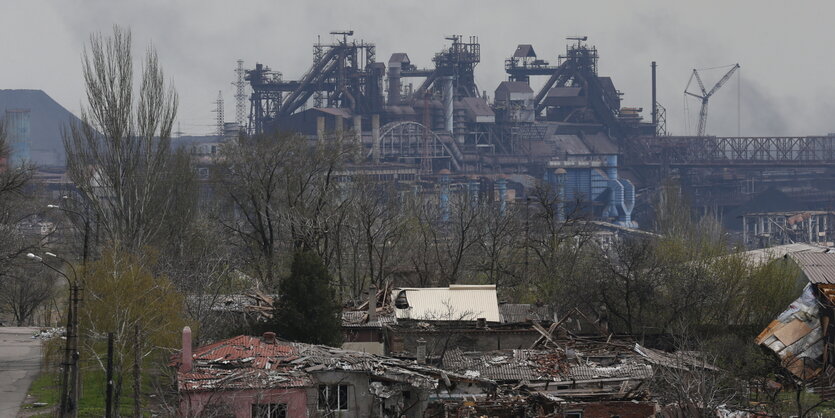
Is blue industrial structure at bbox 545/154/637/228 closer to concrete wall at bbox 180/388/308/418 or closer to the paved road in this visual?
the paved road

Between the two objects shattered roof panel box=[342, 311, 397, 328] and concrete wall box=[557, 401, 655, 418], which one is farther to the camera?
shattered roof panel box=[342, 311, 397, 328]

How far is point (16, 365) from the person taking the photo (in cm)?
3612

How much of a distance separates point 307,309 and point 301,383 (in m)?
6.32

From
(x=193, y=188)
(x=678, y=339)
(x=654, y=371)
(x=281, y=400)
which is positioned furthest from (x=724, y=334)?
(x=193, y=188)

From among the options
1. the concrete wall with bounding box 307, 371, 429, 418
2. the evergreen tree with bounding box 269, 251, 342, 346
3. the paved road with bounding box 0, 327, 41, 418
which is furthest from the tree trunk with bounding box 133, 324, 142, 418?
the concrete wall with bounding box 307, 371, 429, 418

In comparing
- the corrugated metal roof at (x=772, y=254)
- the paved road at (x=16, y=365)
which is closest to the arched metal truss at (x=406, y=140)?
the corrugated metal roof at (x=772, y=254)

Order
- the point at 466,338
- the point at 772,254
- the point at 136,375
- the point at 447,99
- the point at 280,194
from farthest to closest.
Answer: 1. the point at 447,99
2. the point at 280,194
3. the point at 772,254
4. the point at 466,338
5. the point at 136,375

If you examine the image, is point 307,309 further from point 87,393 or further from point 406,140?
point 406,140

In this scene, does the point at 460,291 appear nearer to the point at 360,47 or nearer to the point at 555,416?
the point at 555,416

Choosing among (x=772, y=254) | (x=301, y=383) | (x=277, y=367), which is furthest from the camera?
(x=772, y=254)

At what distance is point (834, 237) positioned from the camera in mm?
168000

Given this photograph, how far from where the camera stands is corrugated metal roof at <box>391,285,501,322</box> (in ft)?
113

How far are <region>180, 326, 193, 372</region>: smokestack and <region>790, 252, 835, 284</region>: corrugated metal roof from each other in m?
22.9

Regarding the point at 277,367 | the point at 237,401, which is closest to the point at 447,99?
the point at 277,367
